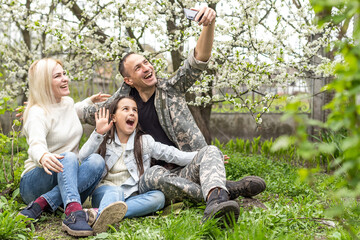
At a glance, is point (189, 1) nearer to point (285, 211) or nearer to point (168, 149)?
point (168, 149)

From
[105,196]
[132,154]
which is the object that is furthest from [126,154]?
[105,196]

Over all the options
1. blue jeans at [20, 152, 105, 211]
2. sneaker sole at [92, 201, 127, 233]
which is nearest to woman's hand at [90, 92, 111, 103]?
blue jeans at [20, 152, 105, 211]

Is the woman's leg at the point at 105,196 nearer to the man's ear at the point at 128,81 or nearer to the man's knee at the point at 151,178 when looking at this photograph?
the man's knee at the point at 151,178

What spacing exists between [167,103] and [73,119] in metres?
0.82

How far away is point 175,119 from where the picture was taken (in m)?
3.32

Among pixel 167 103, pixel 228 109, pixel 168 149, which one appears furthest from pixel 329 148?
pixel 228 109

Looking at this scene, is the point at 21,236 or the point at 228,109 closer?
the point at 21,236

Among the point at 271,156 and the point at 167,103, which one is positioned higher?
the point at 167,103

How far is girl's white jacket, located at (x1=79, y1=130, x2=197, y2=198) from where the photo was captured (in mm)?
2969

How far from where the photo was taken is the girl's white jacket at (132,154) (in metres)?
2.97

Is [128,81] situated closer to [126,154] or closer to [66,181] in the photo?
[126,154]

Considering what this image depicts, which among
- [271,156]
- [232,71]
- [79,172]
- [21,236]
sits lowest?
[271,156]

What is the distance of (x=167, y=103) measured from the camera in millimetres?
3334

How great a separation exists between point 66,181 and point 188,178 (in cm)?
95
